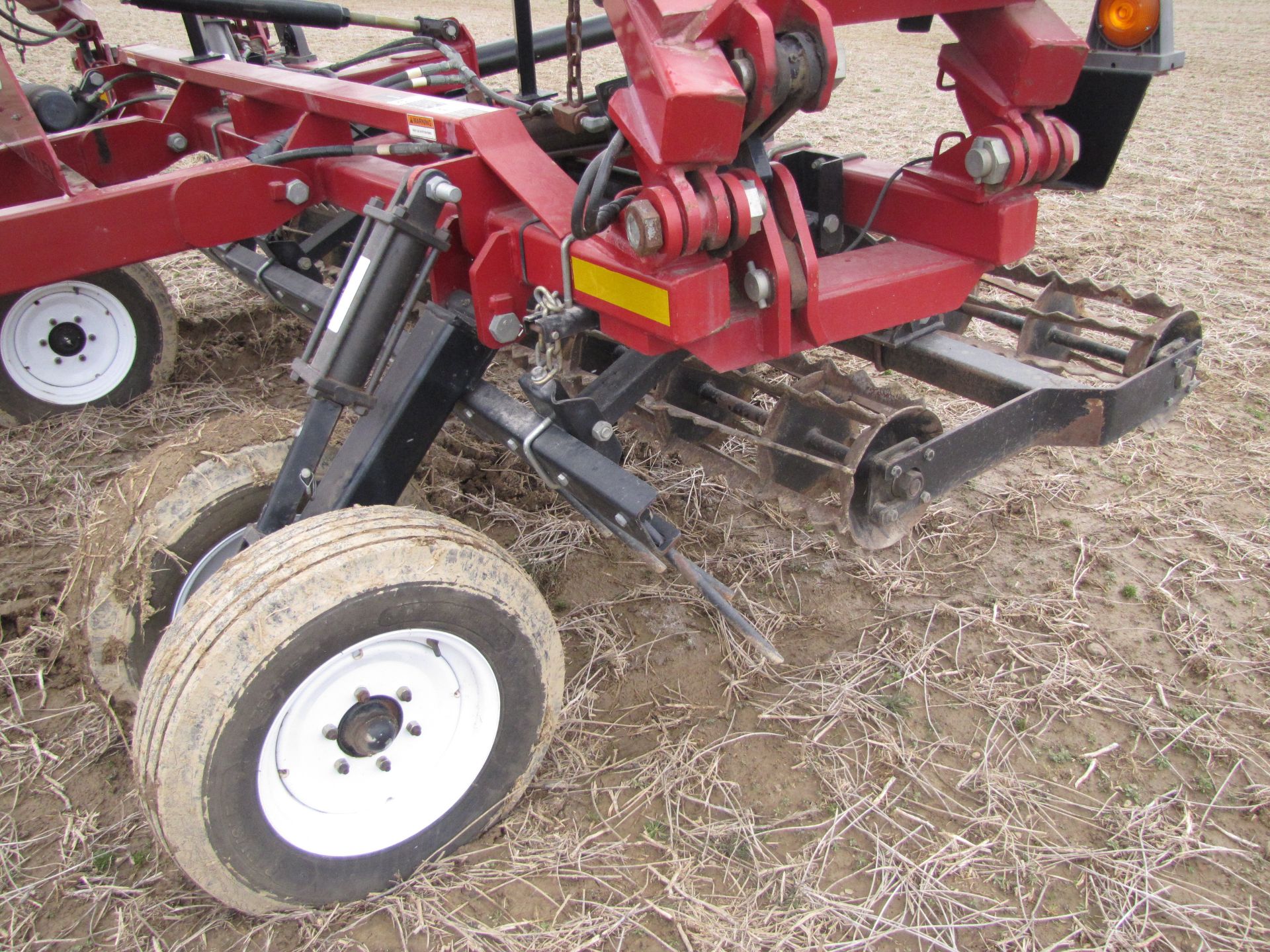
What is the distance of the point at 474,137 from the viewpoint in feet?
6.83

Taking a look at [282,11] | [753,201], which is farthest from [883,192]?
[282,11]

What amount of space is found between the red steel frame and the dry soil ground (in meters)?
1.03

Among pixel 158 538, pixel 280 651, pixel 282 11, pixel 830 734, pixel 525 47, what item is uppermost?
pixel 282 11

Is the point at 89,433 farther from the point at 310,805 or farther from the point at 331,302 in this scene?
the point at 310,805

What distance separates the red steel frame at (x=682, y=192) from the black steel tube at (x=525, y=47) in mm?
438

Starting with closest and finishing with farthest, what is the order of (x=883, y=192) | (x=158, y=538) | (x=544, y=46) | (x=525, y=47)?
1. (x=158, y=538)
2. (x=883, y=192)
3. (x=525, y=47)
4. (x=544, y=46)

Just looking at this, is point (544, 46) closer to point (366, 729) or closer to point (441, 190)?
point (441, 190)

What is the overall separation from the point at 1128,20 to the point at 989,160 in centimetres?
58

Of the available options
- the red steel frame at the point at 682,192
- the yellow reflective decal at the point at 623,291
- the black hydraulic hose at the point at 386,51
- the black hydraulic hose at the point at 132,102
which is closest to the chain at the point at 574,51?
the red steel frame at the point at 682,192

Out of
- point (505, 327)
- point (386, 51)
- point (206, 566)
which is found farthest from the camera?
point (386, 51)

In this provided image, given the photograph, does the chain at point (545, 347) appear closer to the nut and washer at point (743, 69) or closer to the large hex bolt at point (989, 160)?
the nut and washer at point (743, 69)

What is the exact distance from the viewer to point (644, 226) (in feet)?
5.42

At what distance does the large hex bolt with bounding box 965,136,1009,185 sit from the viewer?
2.14 metres

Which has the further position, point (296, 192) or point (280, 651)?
point (296, 192)
